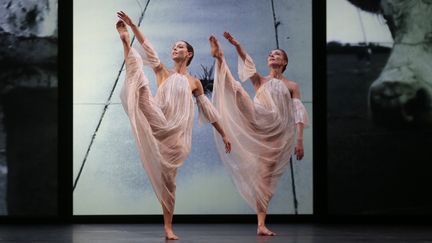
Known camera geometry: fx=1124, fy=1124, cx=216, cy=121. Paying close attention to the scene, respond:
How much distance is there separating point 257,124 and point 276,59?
0.81 m

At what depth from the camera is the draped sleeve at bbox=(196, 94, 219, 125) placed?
34.2 ft

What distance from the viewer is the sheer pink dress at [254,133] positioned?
10641 mm

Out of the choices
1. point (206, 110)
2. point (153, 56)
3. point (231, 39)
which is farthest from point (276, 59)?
point (153, 56)

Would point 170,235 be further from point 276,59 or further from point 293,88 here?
point 276,59

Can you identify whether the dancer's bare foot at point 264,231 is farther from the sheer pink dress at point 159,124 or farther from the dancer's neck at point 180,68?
the dancer's neck at point 180,68

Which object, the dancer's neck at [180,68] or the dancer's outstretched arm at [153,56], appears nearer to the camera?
the dancer's outstretched arm at [153,56]

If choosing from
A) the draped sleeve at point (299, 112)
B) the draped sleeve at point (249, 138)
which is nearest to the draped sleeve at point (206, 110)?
the draped sleeve at point (249, 138)

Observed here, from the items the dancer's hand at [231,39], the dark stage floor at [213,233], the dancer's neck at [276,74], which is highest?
the dancer's hand at [231,39]

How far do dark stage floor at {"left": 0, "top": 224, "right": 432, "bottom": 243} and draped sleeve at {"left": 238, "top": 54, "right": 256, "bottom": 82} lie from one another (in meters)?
1.50

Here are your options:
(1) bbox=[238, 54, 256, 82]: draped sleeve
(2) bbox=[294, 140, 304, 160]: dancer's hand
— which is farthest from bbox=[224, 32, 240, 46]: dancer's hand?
(2) bbox=[294, 140, 304, 160]: dancer's hand

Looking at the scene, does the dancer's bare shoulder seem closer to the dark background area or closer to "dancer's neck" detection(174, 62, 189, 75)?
the dark background area

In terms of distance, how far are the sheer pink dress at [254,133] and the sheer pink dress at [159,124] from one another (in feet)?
1.88

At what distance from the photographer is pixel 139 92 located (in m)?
10.0

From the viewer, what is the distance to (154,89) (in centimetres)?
1162
